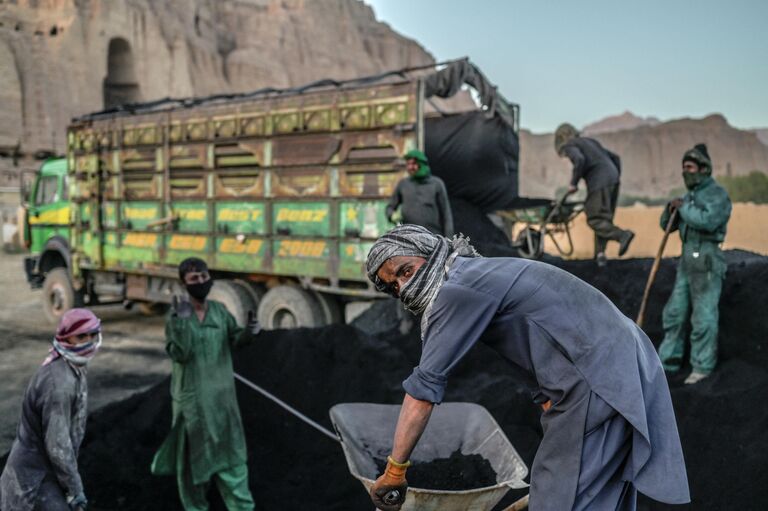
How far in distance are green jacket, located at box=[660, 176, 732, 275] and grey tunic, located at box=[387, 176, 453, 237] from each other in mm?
2235

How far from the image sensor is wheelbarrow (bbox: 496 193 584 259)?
7496 mm

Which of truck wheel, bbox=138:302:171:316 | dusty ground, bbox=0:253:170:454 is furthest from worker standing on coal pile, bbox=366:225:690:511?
truck wheel, bbox=138:302:171:316

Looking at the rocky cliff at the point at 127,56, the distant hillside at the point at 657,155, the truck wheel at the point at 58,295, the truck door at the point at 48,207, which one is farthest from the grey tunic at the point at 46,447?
the distant hillside at the point at 657,155

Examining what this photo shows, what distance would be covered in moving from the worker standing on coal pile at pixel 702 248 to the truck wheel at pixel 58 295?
29.9 feet

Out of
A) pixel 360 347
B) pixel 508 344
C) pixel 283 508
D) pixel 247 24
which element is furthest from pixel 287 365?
pixel 247 24

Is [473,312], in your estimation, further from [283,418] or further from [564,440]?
[283,418]

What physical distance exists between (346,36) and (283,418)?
179ft

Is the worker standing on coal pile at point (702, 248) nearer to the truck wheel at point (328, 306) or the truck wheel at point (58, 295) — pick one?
the truck wheel at point (328, 306)

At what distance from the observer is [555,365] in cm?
192

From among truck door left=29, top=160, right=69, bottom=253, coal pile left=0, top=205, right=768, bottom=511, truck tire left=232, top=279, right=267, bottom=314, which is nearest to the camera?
coal pile left=0, top=205, right=768, bottom=511

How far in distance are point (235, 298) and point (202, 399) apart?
4.39 metres

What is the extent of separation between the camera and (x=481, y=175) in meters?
8.48

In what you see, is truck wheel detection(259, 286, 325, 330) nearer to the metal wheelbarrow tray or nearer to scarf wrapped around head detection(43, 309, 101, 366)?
the metal wheelbarrow tray

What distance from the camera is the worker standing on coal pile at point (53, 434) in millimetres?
2662
